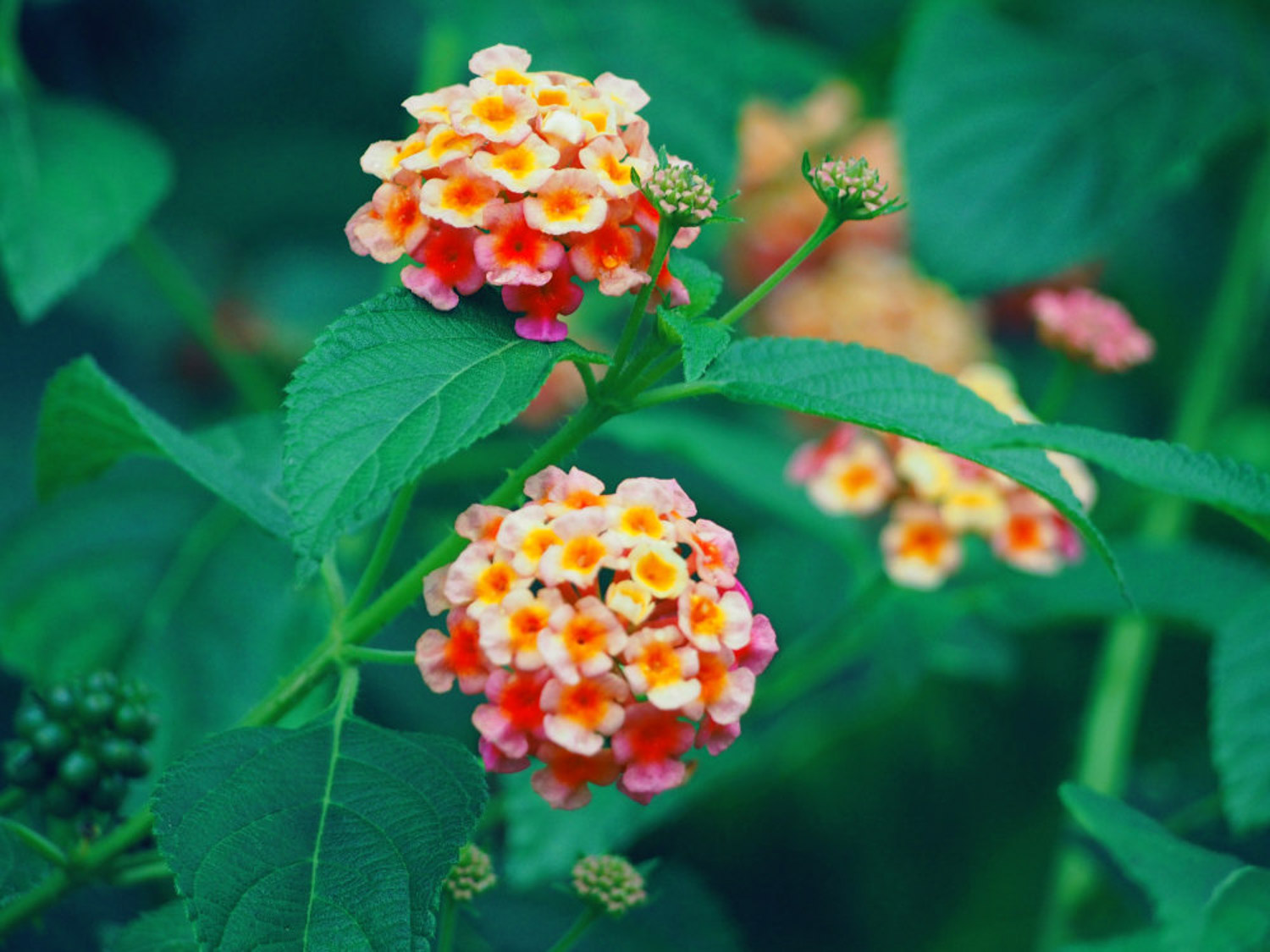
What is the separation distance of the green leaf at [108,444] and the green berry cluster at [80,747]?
0.13 meters

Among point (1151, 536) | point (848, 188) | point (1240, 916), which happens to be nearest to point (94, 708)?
point (848, 188)

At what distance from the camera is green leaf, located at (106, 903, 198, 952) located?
65 cm

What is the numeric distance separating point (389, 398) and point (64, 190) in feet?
2.45

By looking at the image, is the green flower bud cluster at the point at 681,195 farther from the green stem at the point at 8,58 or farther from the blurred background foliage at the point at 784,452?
the green stem at the point at 8,58

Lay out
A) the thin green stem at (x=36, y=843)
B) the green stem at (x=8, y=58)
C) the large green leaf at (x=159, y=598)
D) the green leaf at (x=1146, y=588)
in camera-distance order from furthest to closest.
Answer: the green stem at (x=8, y=58) < the green leaf at (x=1146, y=588) < the large green leaf at (x=159, y=598) < the thin green stem at (x=36, y=843)

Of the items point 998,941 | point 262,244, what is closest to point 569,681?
point 998,941

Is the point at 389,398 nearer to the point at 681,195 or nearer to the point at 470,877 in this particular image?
the point at 681,195

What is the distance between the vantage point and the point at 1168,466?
59 cm

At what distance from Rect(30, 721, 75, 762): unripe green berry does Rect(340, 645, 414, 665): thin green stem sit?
0.55ft

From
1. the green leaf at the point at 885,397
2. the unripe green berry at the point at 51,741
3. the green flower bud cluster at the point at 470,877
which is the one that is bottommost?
the green flower bud cluster at the point at 470,877

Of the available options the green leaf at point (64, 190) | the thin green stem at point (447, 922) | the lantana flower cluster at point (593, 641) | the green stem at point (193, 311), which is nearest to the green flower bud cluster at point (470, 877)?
the thin green stem at point (447, 922)

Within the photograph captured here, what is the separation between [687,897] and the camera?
87cm

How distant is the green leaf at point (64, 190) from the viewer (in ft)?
3.47

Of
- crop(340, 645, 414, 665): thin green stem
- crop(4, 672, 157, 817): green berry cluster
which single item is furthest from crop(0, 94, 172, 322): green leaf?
crop(340, 645, 414, 665): thin green stem
